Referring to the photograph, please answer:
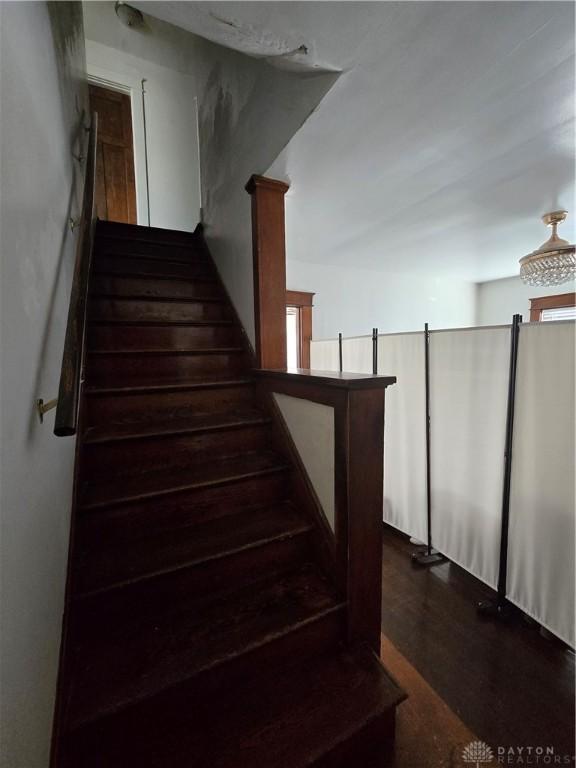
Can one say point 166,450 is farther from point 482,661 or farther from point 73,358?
point 482,661

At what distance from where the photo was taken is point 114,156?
3.67 metres

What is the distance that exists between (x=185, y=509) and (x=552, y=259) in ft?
9.43

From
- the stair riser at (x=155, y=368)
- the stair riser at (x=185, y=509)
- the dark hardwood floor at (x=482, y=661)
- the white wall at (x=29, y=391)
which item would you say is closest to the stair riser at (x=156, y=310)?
the stair riser at (x=155, y=368)

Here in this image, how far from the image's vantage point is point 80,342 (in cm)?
87

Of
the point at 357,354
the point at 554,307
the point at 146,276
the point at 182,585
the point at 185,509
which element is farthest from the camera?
the point at 554,307

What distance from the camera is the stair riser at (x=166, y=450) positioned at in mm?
1503

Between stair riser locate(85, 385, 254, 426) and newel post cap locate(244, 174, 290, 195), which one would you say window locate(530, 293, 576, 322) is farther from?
stair riser locate(85, 385, 254, 426)

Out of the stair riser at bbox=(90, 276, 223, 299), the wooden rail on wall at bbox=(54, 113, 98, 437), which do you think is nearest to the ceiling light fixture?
the stair riser at bbox=(90, 276, 223, 299)

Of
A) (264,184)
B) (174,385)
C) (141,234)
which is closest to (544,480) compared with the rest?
(174,385)

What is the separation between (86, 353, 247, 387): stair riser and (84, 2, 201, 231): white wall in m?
2.79

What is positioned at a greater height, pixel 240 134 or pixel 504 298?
pixel 240 134

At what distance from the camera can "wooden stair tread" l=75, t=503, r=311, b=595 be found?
3.81 ft

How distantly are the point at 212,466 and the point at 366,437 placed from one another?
2.66 ft

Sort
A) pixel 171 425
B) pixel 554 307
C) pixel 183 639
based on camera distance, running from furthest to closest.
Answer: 1. pixel 554 307
2. pixel 171 425
3. pixel 183 639
